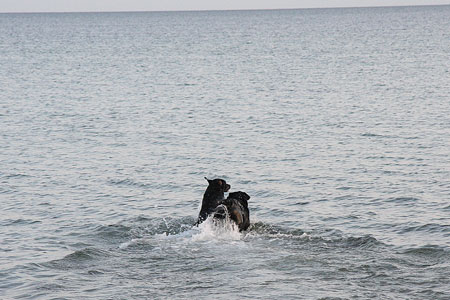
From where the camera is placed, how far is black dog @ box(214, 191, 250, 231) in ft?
55.8

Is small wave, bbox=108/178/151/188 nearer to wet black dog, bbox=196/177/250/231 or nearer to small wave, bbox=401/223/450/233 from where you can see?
wet black dog, bbox=196/177/250/231

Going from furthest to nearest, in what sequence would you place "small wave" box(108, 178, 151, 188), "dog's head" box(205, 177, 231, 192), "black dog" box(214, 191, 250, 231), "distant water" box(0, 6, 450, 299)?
"small wave" box(108, 178, 151, 188)
"dog's head" box(205, 177, 231, 192)
"black dog" box(214, 191, 250, 231)
"distant water" box(0, 6, 450, 299)

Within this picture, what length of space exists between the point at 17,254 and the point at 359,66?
5949cm

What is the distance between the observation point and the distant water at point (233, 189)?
14125 mm

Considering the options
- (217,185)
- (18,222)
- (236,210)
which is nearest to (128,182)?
(18,222)

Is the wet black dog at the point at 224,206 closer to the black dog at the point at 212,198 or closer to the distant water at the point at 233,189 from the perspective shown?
the black dog at the point at 212,198

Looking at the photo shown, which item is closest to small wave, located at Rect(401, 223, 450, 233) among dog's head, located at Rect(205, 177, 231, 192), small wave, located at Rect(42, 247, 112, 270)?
dog's head, located at Rect(205, 177, 231, 192)

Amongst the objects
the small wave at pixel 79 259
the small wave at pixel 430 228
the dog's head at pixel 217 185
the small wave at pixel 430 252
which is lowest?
the small wave at pixel 430 252

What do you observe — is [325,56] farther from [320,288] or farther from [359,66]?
[320,288]

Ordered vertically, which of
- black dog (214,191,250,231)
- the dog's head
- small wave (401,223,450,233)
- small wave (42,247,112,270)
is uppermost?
the dog's head

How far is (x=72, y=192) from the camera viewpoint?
23062mm

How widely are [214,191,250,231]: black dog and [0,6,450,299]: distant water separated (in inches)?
12.1

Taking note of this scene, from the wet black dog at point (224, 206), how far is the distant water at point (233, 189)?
0.34m

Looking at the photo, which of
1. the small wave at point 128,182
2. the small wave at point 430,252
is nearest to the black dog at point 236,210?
the small wave at point 430,252
